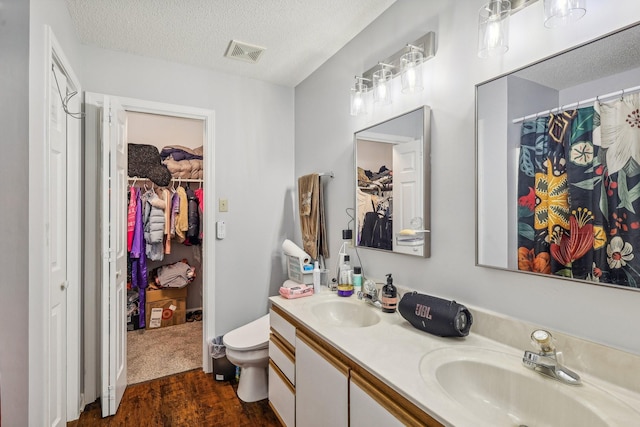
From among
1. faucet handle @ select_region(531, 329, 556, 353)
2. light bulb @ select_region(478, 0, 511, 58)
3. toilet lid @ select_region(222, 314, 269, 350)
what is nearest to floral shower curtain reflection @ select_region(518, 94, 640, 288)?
faucet handle @ select_region(531, 329, 556, 353)

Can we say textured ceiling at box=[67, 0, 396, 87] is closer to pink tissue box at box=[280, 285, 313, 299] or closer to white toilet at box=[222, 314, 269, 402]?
pink tissue box at box=[280, 285, 313, 299]

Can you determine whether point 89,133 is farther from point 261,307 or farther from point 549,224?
point 549,224

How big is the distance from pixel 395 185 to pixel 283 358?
3.67 ft

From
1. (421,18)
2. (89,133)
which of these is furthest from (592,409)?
(89,133)

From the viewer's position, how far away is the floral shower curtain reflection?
0.90 m

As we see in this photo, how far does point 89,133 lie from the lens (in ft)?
6.94

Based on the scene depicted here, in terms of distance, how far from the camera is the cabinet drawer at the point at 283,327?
64.5 inches

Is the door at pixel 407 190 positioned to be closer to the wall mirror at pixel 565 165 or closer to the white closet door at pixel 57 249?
the wall mirror at pixel 565 165

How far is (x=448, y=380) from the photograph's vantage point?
106cm

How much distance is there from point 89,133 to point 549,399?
8.90ft

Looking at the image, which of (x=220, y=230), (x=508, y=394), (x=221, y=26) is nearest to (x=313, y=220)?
(x=220, y=230)

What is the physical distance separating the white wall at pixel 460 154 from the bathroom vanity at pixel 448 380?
0.08 metres

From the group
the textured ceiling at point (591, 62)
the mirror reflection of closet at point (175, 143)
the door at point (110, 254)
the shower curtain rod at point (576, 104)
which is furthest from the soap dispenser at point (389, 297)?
the mirror reflection of closet at point (175, 143)

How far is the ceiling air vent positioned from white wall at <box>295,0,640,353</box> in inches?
22.7
